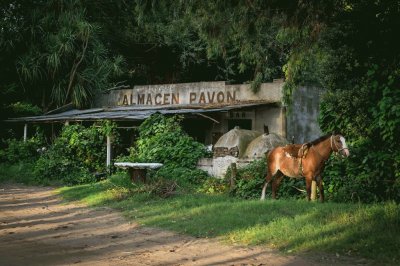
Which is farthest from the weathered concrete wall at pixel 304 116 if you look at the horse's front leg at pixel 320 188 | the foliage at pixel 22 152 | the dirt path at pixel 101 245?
the foliage at pixel 22 152

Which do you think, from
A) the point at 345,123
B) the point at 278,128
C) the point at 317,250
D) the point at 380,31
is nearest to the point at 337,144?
the point at 345,123

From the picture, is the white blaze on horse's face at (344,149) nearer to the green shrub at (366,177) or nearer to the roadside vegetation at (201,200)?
the green shrub at (366,177)

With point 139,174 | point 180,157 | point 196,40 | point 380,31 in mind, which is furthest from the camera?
point 196,40

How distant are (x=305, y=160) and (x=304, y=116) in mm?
9050

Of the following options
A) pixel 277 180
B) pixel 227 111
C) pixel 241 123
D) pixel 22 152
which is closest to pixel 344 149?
pixel 277 180

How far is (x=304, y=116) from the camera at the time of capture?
780 inches

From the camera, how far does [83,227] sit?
9.69 meters

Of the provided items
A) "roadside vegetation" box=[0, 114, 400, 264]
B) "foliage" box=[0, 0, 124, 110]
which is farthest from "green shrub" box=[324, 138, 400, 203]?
"foliage" box=[0, 0, 124, 110]

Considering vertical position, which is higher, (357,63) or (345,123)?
(357,63)

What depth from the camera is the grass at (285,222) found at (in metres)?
6.80

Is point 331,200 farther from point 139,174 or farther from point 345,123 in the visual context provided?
point 139,174

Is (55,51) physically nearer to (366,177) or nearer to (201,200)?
(201,200)

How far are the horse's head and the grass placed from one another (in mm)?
1456

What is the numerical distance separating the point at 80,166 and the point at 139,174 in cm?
565
